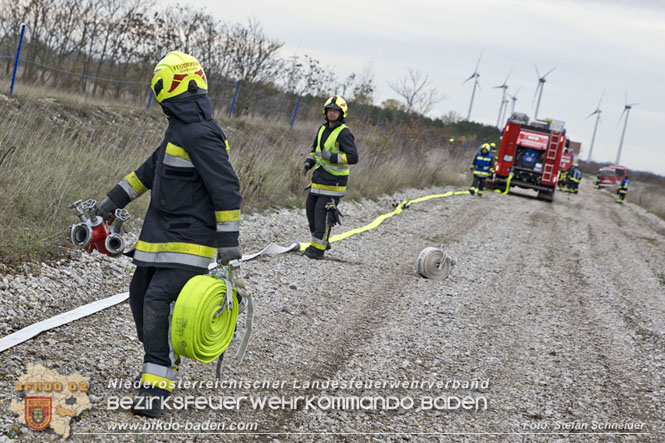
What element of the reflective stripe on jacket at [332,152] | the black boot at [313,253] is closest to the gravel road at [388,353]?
the black boot at [313,253]

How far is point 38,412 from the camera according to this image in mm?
2992

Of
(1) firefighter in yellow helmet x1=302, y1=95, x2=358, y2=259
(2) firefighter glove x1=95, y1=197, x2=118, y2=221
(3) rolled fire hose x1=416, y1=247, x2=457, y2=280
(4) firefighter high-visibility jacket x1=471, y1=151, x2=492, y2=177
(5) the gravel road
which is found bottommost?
(5) the gravel road

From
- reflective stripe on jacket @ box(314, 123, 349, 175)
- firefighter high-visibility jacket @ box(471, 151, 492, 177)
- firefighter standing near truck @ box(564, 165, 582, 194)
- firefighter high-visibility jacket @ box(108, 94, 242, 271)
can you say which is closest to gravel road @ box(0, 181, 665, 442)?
firefighter high-visibility jacket @ box(108, 94, 242, 271)

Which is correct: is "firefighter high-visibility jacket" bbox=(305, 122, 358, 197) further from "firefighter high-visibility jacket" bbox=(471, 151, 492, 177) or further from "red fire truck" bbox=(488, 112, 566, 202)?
"red fire truck" bbox=(488, 112, 566, 202)

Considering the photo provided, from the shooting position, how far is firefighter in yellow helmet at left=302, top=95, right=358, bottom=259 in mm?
7613

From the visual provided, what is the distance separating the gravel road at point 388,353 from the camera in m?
3.58

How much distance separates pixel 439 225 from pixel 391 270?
4.87m

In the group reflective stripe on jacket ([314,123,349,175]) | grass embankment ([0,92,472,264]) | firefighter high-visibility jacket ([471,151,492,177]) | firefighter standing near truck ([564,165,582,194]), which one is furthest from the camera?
firefighter standing near truck ([564,165,582,194])

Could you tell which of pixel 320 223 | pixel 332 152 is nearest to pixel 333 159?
pixel 332 152

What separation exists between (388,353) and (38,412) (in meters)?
2.68

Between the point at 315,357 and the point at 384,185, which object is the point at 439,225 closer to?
the point at 384,185

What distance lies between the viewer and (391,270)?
786cm

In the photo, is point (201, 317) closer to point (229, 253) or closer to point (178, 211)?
point (229, 253)

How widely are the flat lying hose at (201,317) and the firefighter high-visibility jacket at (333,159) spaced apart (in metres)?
4.47
